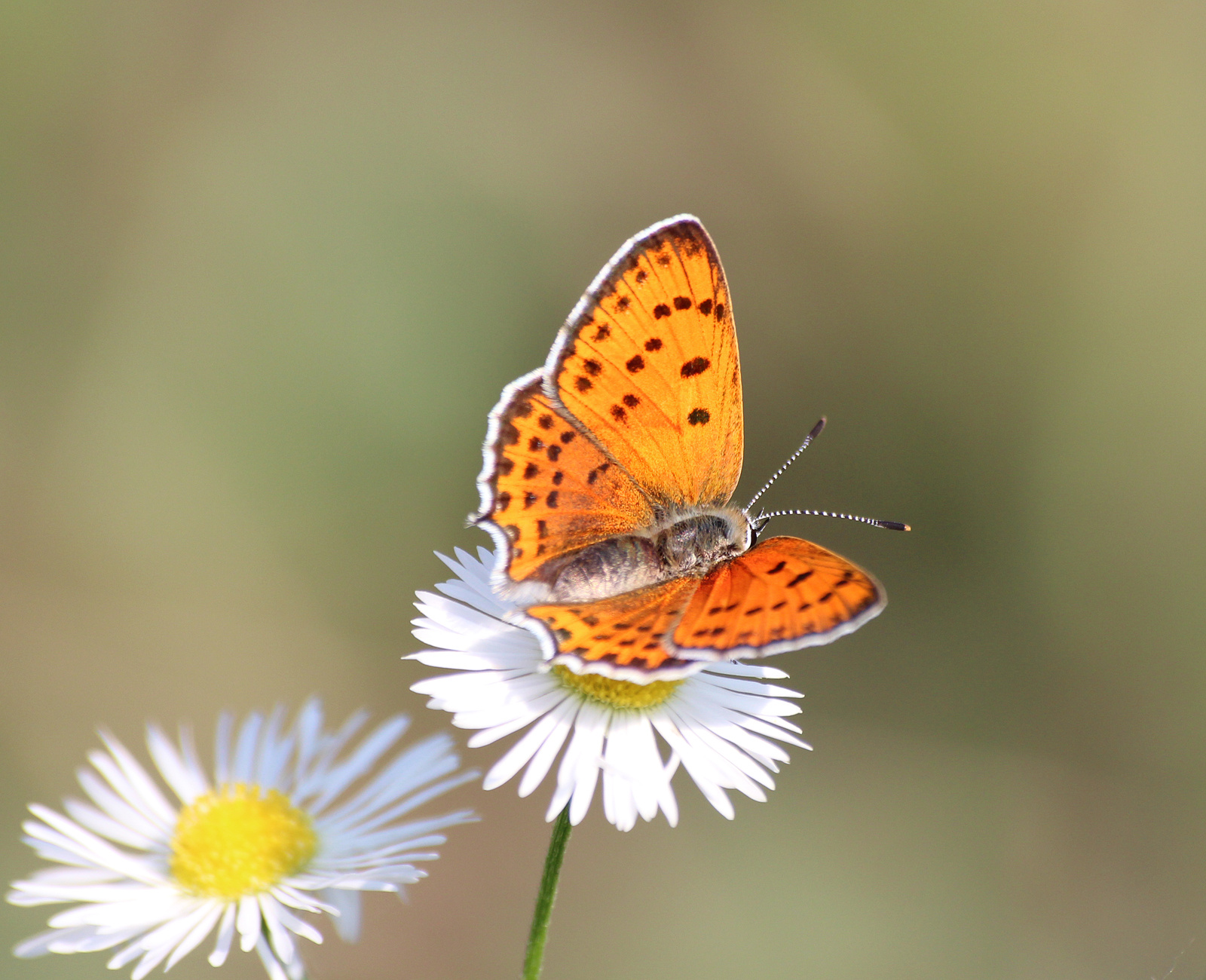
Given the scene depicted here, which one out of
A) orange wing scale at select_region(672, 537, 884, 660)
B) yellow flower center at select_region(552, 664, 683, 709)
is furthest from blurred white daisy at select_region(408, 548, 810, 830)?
orange wing scale at select_region(672, 537, 884, 660)

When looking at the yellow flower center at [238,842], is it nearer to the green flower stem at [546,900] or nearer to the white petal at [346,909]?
the white petal at [346,909]

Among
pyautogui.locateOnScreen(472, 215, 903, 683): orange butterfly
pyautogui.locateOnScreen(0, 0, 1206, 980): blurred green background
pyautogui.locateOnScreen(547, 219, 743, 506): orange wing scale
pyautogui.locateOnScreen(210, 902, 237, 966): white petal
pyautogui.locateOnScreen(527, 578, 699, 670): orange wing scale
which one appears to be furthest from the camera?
pyautogui.locateOnScreen(0, 0, 1206, 980): blurred green background

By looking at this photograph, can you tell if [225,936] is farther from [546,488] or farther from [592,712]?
[546,488]

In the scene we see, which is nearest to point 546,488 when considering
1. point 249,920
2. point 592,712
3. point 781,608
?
point 592,712

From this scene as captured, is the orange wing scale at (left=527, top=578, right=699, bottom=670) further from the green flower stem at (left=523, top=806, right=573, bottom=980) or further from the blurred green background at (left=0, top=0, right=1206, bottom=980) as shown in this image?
the blurred green background at (left=0, top=0, right=1206, bottom=980)

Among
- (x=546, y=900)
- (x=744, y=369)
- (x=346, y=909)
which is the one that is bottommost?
(x=546, y=900)

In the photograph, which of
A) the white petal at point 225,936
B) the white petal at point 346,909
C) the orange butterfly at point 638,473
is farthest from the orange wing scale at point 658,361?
the white petal at point 225,936
